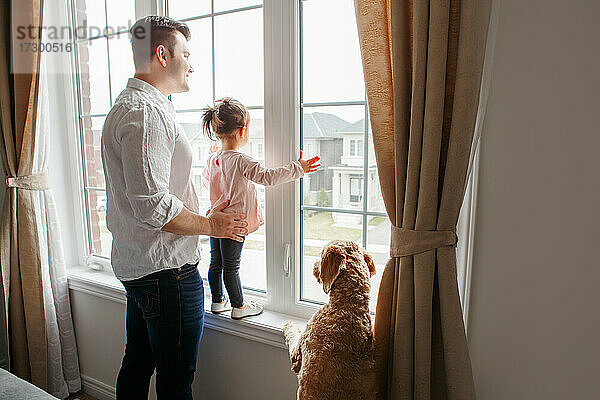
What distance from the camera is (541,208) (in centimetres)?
117

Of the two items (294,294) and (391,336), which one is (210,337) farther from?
(391,336)

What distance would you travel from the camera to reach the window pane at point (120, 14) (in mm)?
2129

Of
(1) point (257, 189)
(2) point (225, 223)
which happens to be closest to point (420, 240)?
(2) point (225, 223)

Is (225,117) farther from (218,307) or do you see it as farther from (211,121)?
(218,307)

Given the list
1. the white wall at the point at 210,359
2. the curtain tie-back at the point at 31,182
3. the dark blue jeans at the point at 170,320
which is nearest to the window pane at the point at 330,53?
the dark blue jeans at the point at 170,320

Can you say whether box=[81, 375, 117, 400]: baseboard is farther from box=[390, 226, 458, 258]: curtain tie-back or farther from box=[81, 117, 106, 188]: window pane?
box=[390, 226, 458, 258]: curtain tie-back

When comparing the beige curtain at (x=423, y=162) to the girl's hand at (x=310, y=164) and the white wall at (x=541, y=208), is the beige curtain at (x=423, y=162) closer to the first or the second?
the white wall at (x=541, y=208)

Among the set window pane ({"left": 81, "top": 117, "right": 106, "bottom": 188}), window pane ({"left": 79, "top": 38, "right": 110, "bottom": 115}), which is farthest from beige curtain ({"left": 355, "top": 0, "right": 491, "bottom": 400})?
window pane ({"left": 81, "top": 117, "right": 106, "bottom": 188})

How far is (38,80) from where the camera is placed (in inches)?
84.4

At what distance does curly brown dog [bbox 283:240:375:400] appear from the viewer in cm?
121

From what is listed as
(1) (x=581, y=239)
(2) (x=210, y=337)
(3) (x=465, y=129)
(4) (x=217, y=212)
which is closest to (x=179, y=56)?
(4) (x=217, y=212)

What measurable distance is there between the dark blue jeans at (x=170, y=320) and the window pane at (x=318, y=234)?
43 cm

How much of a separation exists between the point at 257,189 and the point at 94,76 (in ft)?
4.11

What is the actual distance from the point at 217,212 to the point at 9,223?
131 cm
